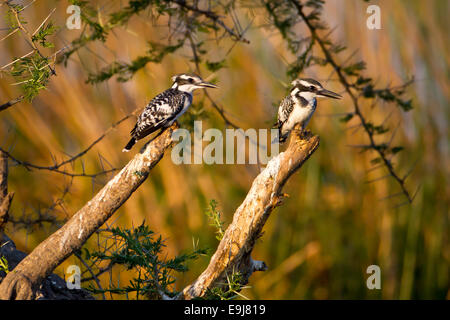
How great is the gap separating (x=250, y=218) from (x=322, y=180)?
2.34 metres

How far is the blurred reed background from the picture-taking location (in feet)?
11.7

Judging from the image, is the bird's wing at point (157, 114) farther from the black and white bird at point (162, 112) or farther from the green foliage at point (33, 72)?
the green foliage at point (33, 72)

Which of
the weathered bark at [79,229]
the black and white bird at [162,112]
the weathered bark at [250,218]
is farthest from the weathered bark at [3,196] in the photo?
the weathered bark at [250,218]

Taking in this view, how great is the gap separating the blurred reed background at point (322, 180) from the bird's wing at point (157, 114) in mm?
1738

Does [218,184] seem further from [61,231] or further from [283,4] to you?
[61,231]

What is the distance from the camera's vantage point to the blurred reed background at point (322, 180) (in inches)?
140

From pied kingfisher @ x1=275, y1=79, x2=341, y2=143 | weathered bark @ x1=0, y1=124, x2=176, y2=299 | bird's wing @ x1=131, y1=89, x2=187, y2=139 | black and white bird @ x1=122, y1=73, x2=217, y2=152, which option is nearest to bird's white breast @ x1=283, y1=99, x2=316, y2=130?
pied kingfisher @ x1=275, y1=79, x2=341, y2=143

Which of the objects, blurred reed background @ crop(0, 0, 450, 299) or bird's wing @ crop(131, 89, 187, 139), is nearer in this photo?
bird's wing @ crop(131, 89, 187, 139)

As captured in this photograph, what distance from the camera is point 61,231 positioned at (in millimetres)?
1485

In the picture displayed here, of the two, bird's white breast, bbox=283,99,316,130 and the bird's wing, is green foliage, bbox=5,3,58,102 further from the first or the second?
bird's white breast, bbox=283,99,316,130

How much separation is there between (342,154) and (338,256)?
69 cm

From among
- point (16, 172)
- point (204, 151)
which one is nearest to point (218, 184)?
point (204, 151)

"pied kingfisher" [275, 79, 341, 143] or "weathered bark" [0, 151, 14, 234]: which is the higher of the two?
"pied kingfisher" [275, 79, 341, 143]

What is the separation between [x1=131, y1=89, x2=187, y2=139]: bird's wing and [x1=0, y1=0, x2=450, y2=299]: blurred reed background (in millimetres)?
1738
